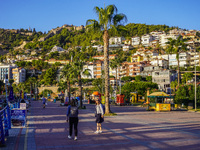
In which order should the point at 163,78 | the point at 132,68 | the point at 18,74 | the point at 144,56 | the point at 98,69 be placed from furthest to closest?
the point at 18,74, the point at 144,56, the point at 98,69, the point at 132,68, the point at 163,78

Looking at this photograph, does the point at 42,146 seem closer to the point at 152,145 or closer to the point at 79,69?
the point at 152,145

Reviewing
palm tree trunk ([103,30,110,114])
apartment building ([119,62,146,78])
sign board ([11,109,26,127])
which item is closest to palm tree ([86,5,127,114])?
palm tree trunk ([103,30,110,114])

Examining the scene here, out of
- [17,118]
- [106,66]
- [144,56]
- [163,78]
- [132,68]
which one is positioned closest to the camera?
[17,118]

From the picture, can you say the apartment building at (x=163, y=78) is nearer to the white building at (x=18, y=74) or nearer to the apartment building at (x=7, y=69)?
the white building at (x=18, y=74)

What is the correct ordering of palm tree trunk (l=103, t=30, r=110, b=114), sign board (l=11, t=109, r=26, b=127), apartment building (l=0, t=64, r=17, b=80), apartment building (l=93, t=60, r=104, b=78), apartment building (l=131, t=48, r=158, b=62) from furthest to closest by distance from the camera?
1. apartment building (l=0, t=64, r=17, b=80)
2. apartment building (l=131, t=48, r=158, b=62)
3. apartment building (l=93, t=60, r=104, b=78)
4. palm tree trunk (l=103, t=30, r=110, b=114)
5. sign board (l=11, t=109, r=26, b=127)

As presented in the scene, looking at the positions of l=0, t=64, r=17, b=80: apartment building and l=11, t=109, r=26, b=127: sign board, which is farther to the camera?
l=0, t=64, r=17, b=80: apartment building

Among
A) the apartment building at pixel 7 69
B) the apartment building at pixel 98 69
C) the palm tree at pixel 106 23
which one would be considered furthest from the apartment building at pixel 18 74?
the palm tree at pixel 106 23

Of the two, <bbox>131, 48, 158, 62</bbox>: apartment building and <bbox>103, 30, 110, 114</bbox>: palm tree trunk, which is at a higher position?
<bbox>131, 48, 158, 62</bbox>: apartment building

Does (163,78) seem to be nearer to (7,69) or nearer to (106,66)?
(106,66)

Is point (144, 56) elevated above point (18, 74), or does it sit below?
above

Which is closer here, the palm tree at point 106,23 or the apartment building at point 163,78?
the palm tree at point 106,23

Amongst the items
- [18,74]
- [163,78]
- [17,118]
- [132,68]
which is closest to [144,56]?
[132,68]

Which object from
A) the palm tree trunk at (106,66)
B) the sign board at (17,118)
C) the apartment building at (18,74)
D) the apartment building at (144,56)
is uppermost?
the apartment building at (144,56)

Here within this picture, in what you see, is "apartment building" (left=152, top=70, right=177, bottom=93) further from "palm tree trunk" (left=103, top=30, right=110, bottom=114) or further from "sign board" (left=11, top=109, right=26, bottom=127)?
"sign board" (left=11, top=109, right=26, bottom=127)
